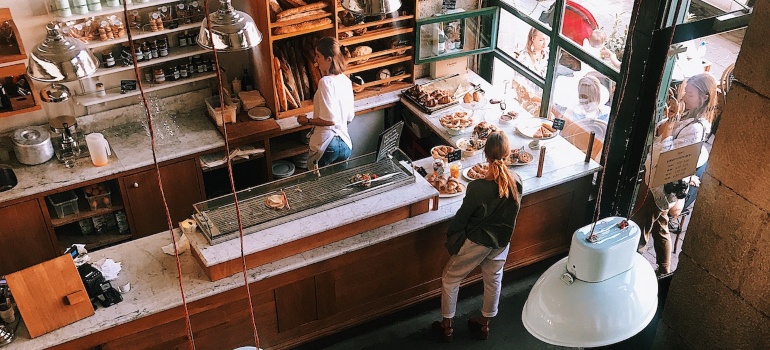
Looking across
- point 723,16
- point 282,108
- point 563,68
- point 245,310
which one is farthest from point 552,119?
point 245,310

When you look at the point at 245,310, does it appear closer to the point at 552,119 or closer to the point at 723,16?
the point at 552,119

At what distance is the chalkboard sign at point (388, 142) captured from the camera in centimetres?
467

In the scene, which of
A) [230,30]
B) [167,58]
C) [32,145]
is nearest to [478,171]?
[230,30]

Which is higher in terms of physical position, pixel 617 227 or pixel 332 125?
pixel 617 227

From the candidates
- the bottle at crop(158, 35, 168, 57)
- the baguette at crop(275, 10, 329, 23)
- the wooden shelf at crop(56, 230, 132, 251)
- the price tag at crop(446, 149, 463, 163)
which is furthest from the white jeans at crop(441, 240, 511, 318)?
the bottle at crop(158, 35, 168, 57)

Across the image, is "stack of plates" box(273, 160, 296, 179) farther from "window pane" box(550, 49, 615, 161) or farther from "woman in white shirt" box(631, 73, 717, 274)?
"woman in white shirt" box(631, 73, 717, 274)

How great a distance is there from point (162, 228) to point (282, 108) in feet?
4.65

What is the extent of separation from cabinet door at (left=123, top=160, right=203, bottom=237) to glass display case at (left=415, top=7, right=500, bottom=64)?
2.27 meters

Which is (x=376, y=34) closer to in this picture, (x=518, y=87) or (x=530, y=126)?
(x=518, y=87)

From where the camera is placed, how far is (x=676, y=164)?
4.20 metres

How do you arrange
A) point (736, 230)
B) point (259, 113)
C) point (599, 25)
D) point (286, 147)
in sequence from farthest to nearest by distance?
point (286, 147)
point (259, 113)
point (599, 25)
point (736, 230)

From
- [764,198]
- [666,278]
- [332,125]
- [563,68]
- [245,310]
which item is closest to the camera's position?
[764,198]

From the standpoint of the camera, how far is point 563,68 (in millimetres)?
5660

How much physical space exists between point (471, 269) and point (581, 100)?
5.96 ft
